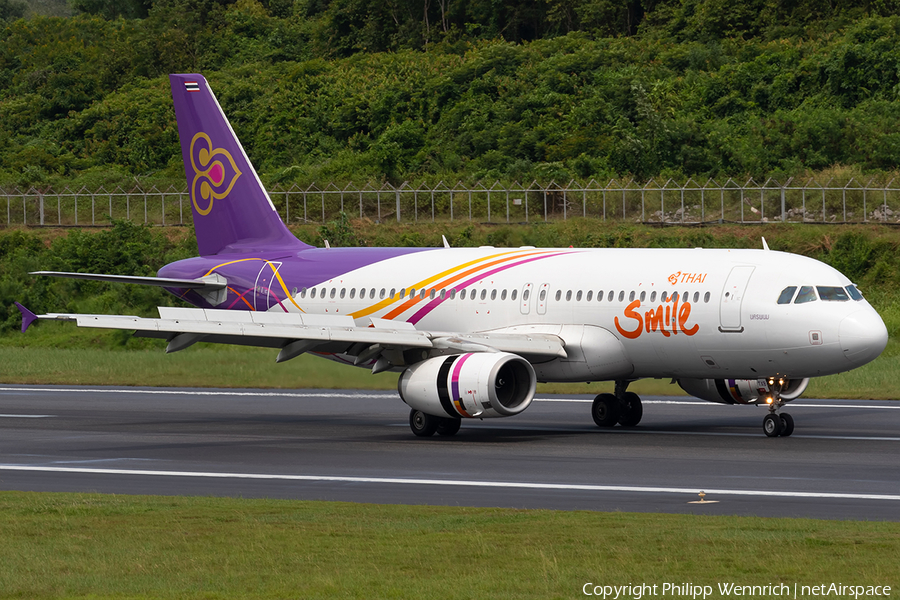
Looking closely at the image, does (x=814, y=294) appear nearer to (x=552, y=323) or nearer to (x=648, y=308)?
(x=648, y=308)

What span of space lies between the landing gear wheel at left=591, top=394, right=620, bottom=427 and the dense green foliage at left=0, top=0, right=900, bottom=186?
48575mm

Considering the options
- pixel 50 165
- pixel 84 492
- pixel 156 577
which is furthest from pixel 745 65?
pixel 156 577

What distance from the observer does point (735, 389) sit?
3183cm

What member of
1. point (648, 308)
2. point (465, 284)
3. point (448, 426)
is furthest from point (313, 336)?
point (648, 308)

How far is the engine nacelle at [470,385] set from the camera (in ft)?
92.6

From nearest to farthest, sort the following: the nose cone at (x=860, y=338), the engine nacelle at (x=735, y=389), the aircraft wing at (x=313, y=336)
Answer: the nose cone at (x=860, y=338) < the aircraft wing at (x=313, y=336) < the engine nacelle at (x=735, y=389)

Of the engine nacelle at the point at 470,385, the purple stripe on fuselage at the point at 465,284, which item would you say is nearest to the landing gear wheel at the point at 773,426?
the engine nacelle at the point at 470,385

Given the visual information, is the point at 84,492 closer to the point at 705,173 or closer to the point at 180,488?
the point at 180,488

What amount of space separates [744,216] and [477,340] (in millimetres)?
41107

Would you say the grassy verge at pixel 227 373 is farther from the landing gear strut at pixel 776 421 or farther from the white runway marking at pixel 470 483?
the white runway marking at pixel 470 483

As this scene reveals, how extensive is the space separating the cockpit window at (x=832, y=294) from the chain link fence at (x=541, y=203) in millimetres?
38301

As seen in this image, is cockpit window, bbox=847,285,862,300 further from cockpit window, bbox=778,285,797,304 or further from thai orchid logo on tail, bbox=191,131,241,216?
thai orchid logo on tail, bbox=191,131,241,216

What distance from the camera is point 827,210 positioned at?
68375 millimetres

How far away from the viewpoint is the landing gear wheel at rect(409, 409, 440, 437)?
30.4m
